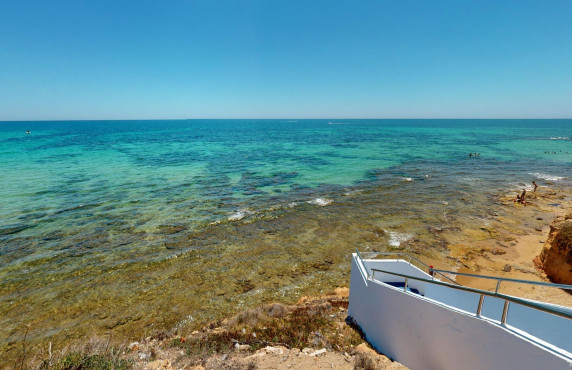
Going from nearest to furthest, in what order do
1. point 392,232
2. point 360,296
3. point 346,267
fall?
1. point 360,296
2. point 346,267
3. point 392,232

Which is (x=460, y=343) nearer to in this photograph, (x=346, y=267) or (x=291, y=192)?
(x=346, y=267)

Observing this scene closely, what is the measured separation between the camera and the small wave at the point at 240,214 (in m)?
16.5

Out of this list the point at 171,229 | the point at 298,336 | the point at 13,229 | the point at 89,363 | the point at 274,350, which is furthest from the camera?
the point at 171,229

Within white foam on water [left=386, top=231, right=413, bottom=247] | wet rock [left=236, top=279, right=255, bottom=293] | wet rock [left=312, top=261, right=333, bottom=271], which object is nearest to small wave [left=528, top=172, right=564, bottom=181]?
white foam on water [left=386, top=231, right=413, bottom=247]

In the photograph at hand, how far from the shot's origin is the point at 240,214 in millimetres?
17156

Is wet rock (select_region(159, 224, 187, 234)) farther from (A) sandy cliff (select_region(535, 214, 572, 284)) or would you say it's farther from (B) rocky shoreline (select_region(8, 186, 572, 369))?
(A) sandy cliff (select_region(535, 214, 572, 284))

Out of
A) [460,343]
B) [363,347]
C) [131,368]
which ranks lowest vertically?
[363,347]

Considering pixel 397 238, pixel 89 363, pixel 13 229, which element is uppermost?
pixel 89 363

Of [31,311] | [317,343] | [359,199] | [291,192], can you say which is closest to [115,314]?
[31,311]

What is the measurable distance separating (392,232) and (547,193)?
17933 millimetres

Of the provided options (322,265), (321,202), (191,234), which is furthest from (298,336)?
(321,202)

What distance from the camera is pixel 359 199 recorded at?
20391 millimetres

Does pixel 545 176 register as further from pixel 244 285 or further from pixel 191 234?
pixel 191 234

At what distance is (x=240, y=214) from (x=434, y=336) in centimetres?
1377
